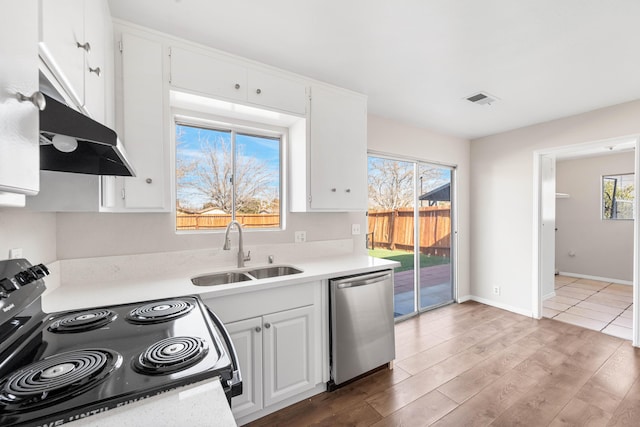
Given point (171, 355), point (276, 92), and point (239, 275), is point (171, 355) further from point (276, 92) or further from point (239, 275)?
point (276, 92)

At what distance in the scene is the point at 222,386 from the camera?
784 mm

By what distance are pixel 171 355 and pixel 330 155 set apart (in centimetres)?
200

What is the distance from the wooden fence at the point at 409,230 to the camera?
3.44 metres

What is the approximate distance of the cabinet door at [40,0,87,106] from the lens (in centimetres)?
80

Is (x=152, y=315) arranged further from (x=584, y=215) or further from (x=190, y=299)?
(x=584, y=215)

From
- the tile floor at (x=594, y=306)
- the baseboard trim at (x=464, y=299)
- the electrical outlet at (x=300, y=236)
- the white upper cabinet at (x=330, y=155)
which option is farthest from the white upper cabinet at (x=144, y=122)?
the tile floor at (x=594, y=306)

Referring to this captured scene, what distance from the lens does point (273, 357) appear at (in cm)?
182

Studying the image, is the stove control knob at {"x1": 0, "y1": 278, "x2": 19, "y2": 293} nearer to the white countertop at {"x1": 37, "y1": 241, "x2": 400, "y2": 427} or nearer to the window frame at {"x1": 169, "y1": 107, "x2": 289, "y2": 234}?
the white countertop at {"x1": 37, "y1": 241, "x2": 400, "y2": 427}

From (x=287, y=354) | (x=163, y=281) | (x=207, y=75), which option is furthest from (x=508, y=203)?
(x=163, y=281)

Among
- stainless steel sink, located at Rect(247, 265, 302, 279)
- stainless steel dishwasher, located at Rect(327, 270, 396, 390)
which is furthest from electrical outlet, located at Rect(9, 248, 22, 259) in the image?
stainless steel dishwasher, located at Rect(327, 270, 396, 390)

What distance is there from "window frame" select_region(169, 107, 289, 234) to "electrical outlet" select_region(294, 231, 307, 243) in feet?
0.46

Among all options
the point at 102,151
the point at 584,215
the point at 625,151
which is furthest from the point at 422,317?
the point at 625,151

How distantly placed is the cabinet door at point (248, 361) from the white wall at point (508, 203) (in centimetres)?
361

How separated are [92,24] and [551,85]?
3.38m
